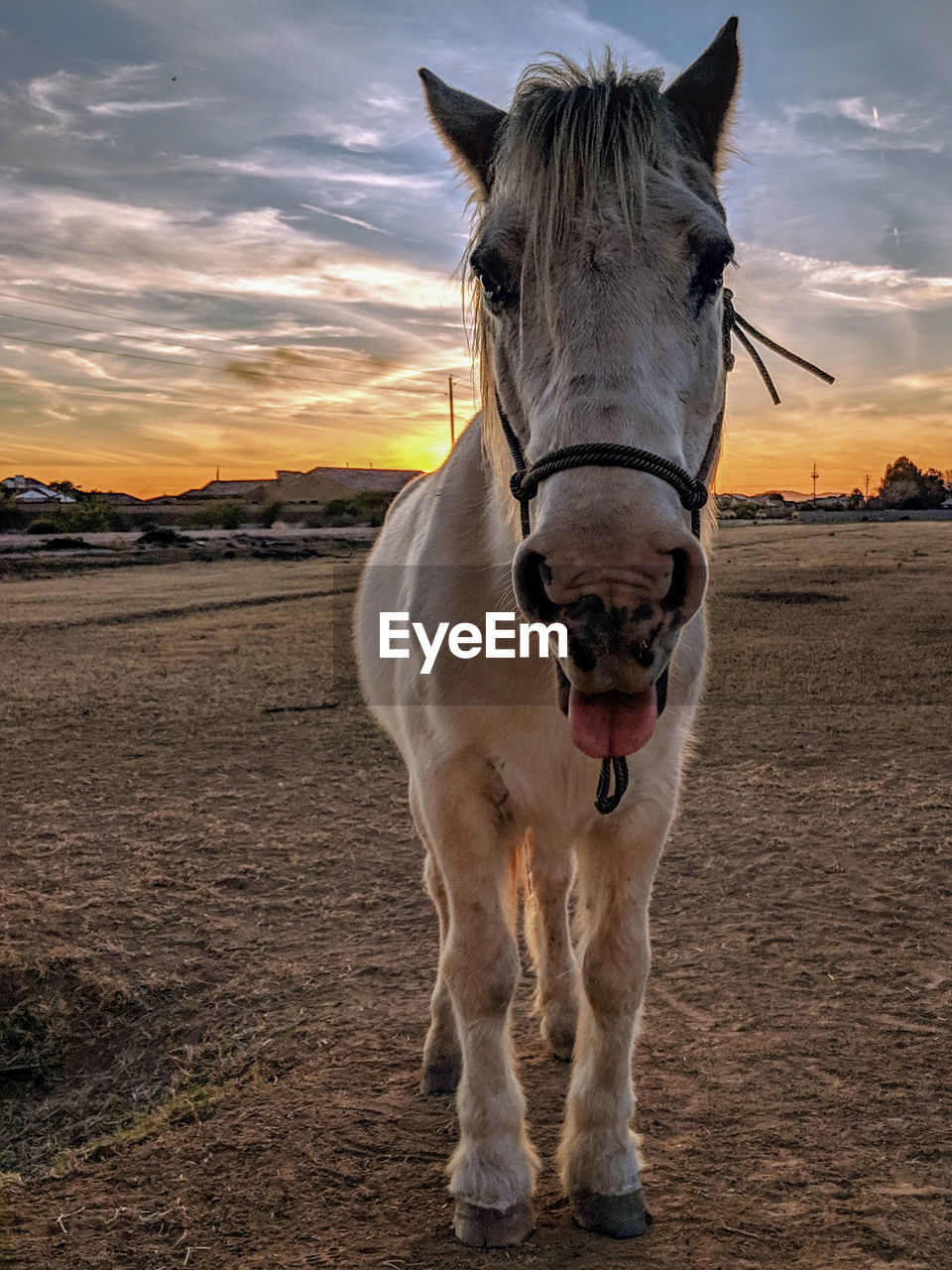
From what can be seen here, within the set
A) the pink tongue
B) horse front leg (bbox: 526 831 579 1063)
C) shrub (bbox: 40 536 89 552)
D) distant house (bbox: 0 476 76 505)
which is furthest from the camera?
distant house (bbox: 0 476 76 505)

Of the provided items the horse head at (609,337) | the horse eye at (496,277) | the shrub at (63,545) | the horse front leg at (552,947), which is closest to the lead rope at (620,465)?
the horse head at (609,337)

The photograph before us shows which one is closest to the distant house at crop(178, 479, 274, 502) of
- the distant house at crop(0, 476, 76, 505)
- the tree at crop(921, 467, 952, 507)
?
the distant house at crop(0, 476, 76, 505)

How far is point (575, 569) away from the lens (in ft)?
5.17

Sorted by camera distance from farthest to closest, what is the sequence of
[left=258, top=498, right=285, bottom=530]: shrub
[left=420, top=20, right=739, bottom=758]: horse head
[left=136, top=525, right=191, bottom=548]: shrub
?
1. [left=258, top=498, right=285, bottom=530]: shrub
2. [left=136, top=525, right=191, bottom=548]: shrub
3. [left=420, top=20, right=739, bottom=758]: horse head

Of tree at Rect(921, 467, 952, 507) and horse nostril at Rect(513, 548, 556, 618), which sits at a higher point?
tree at Rect(921, 467, 952, 507)

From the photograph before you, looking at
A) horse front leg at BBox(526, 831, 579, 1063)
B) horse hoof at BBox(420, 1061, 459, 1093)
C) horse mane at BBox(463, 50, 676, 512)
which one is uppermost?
horse mane at BBox(463, 50, 676, 512)

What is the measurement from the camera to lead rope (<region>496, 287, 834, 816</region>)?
5.32 feet

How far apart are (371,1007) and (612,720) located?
2025mm

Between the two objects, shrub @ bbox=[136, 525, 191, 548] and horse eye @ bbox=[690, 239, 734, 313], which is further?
shrub @ bbox=[136, 525, 191, 548]

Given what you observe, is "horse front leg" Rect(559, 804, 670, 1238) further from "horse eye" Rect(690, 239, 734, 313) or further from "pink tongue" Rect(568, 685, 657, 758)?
"horse eye" Rect(690, 239, 734, 313)

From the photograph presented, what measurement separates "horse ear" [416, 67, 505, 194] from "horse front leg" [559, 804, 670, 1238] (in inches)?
66.7

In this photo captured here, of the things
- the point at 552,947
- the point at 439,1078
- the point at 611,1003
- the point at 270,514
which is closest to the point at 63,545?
the point at 270,514

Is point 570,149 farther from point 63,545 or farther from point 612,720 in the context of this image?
point 63,545

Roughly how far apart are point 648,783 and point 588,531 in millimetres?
946
